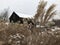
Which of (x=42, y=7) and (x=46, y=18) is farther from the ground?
(x=42, y=7)

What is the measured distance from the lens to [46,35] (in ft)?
9.90

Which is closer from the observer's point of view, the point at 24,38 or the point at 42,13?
the point at 24,38

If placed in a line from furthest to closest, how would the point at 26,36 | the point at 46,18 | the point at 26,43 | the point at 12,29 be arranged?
1. the point at 46,18
2. the point at 12,29
3. the point at 26,36
4. the point at 26,43

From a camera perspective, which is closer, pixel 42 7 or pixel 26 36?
pixel 26 36

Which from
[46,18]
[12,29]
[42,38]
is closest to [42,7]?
[46,18]

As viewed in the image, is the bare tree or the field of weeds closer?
the field of weeds

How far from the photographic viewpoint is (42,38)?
2881 mm

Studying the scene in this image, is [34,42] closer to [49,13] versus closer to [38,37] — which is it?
[38,37]

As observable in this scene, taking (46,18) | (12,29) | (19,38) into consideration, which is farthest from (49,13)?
(19,38)

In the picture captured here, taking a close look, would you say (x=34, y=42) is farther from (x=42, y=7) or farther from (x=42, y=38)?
(x=42, y=7)

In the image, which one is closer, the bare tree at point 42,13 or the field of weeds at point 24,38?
the field of weeds at point 24,38

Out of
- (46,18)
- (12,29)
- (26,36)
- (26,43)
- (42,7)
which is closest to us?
(26,43)

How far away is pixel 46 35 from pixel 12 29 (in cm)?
58

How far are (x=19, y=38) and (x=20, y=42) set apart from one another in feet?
0.29
